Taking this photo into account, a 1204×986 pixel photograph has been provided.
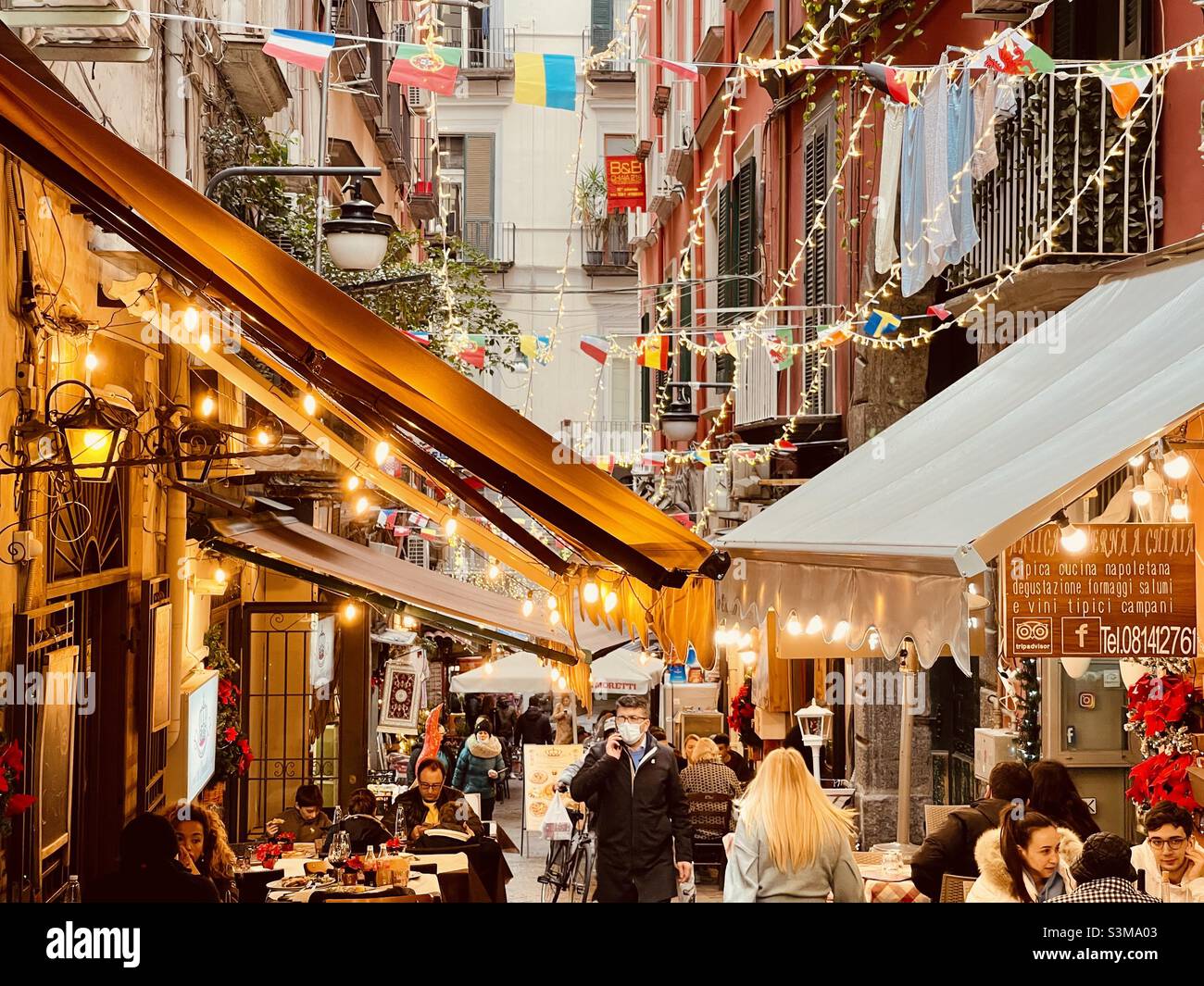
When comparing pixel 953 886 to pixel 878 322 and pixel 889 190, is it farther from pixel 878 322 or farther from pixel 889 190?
pixel 889 190

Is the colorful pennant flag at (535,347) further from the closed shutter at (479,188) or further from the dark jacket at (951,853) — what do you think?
the closed shutter at (479,188)

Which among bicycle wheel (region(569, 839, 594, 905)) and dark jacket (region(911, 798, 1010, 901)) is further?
bicycle wheel (region(569, 839, 594, 905))

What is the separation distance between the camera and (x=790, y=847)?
6.97 metres

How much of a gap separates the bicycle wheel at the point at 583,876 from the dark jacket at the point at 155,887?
5.33 m

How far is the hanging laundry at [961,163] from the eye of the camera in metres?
9.13

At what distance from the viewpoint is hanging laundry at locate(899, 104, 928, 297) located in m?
9.71

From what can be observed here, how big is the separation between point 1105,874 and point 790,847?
1544 mm

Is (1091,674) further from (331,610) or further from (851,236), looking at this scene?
(331,610)

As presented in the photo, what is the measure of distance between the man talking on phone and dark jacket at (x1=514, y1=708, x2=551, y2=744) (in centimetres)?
1362

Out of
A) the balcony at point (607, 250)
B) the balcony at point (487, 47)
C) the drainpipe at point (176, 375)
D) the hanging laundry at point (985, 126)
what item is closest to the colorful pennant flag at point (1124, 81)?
the hanging laundry at point (985, 126)

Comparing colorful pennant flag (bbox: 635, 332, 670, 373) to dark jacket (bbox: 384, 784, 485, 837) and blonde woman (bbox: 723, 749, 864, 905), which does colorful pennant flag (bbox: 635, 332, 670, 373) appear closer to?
dark jacket (bbox: 384, 784, 485, 837)

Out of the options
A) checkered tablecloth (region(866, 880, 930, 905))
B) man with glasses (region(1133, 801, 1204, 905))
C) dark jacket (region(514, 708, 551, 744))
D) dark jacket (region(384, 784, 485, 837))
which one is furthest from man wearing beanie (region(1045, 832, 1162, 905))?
dark jacket (region(514, 708, 551, 744))

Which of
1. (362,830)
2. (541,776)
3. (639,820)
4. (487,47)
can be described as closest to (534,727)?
(541,776)
